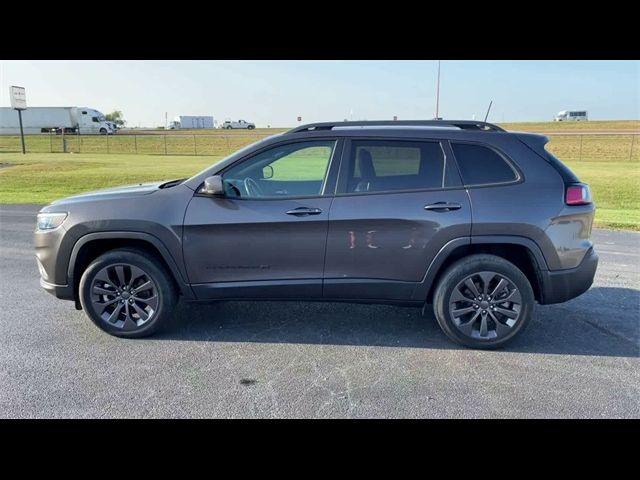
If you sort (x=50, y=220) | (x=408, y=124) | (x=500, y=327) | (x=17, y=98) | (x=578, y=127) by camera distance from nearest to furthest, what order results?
(x=500, y=327) → (x=50, y=220) → (x=408, y=124) → (x=17, y=98) → (x=578, y=127)

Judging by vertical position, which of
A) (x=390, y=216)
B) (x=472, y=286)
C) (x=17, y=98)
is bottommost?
(x=472, y=286)

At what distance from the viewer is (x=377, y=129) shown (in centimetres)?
399

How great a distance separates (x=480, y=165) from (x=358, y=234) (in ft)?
3.84

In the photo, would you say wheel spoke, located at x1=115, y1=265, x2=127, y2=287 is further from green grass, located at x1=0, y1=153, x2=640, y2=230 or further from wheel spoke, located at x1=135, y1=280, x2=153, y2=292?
green grass, located at x1=0, y1=153, x2=640, y2=230

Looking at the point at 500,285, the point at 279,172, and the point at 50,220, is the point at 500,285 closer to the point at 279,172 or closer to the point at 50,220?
the point at 279,172

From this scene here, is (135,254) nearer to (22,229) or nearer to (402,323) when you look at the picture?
(402,323)

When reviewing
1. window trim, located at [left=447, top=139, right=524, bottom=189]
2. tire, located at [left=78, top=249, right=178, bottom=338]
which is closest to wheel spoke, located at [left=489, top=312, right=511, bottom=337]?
window trim, located at [left=447, top=139, right=524, bottom=189]

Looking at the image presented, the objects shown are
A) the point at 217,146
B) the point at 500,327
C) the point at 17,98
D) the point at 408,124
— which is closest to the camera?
the point at 500,327

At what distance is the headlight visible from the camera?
3920 millimetres

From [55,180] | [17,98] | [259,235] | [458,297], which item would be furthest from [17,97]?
[458,297]

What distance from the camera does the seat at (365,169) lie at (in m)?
3.88

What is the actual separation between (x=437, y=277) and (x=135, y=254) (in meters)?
2.59

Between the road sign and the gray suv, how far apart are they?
1485 inches

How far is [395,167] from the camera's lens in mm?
3951
